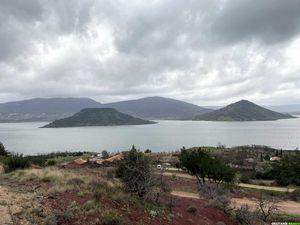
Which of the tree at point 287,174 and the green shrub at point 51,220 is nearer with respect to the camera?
the green shrub at point 51,220

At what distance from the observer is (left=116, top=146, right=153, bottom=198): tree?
1648cm

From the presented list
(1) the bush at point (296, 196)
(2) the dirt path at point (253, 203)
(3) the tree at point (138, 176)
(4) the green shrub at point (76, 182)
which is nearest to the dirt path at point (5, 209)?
(4) the green shrub at point (76, 182)

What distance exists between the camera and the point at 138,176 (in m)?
16.9

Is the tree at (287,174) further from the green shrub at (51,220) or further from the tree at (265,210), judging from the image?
the green shrub at (51,220)

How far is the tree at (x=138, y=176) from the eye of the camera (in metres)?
16.5

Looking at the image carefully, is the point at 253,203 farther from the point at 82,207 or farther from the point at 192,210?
the point at 82,207

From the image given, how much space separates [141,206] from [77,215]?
127 inches

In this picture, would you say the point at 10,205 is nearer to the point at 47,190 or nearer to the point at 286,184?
the point at 47,190

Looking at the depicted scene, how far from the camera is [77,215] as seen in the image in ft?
39.4

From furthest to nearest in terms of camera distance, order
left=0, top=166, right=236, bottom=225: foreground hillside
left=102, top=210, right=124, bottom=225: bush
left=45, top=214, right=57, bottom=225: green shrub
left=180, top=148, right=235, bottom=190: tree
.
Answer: left=180, top=148, right=235, bottom=190: tree, left=102, top=210, right=124, bottom=225: bush, left=0, top=166, right=236, bottom=225: foreground hillside, left=45, top=214, right=57, bottom=225: green shrub

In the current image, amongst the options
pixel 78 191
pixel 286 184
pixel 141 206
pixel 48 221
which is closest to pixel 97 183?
pixel 78 191

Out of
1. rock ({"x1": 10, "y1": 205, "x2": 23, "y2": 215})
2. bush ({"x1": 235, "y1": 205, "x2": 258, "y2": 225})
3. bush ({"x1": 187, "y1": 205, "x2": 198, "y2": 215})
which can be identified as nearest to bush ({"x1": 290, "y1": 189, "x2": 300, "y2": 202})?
bush ({"x1": 235, "y1": 205, "x2": 258, "y2": 225})

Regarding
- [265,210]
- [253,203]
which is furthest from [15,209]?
[253,203]

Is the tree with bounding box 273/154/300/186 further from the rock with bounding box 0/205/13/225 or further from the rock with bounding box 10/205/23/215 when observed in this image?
the rock with bounding box 0/205/13/225
